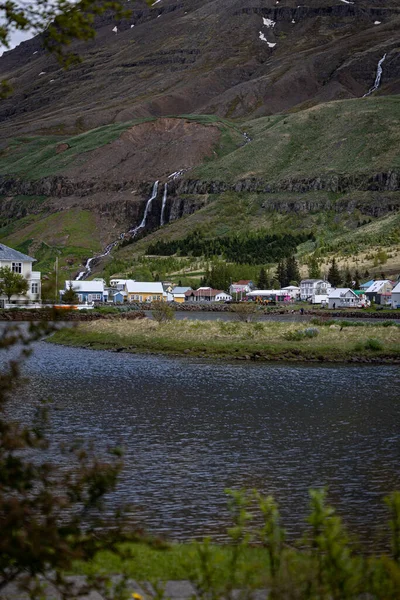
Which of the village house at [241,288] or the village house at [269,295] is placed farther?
the village house at [241,288]

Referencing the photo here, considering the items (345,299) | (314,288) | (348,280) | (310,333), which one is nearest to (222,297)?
(314,288)

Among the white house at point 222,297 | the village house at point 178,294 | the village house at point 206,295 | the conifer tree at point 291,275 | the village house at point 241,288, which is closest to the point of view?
the white house at point 222,297

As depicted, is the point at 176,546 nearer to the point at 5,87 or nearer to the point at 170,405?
the point at 5,87

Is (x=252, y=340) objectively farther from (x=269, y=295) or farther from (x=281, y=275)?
(x=281, y=275)

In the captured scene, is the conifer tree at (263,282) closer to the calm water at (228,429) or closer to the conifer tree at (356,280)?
the conifer tree at (356,280)

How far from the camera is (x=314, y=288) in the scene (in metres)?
139

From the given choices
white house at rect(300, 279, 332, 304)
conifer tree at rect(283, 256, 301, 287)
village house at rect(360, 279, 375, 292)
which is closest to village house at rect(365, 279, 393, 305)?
village house at rect(360, 279, 375, 292)

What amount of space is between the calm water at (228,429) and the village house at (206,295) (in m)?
101

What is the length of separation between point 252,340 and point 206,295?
9488 centimetres

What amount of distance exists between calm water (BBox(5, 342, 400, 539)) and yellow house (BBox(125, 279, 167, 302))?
9668cm

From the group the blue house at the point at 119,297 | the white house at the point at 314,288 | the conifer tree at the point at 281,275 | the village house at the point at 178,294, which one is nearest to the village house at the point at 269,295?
the white house at the point at 314,288

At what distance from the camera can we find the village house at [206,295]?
151 metres

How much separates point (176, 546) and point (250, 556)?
133 cm

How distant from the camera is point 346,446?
82.5 feet
